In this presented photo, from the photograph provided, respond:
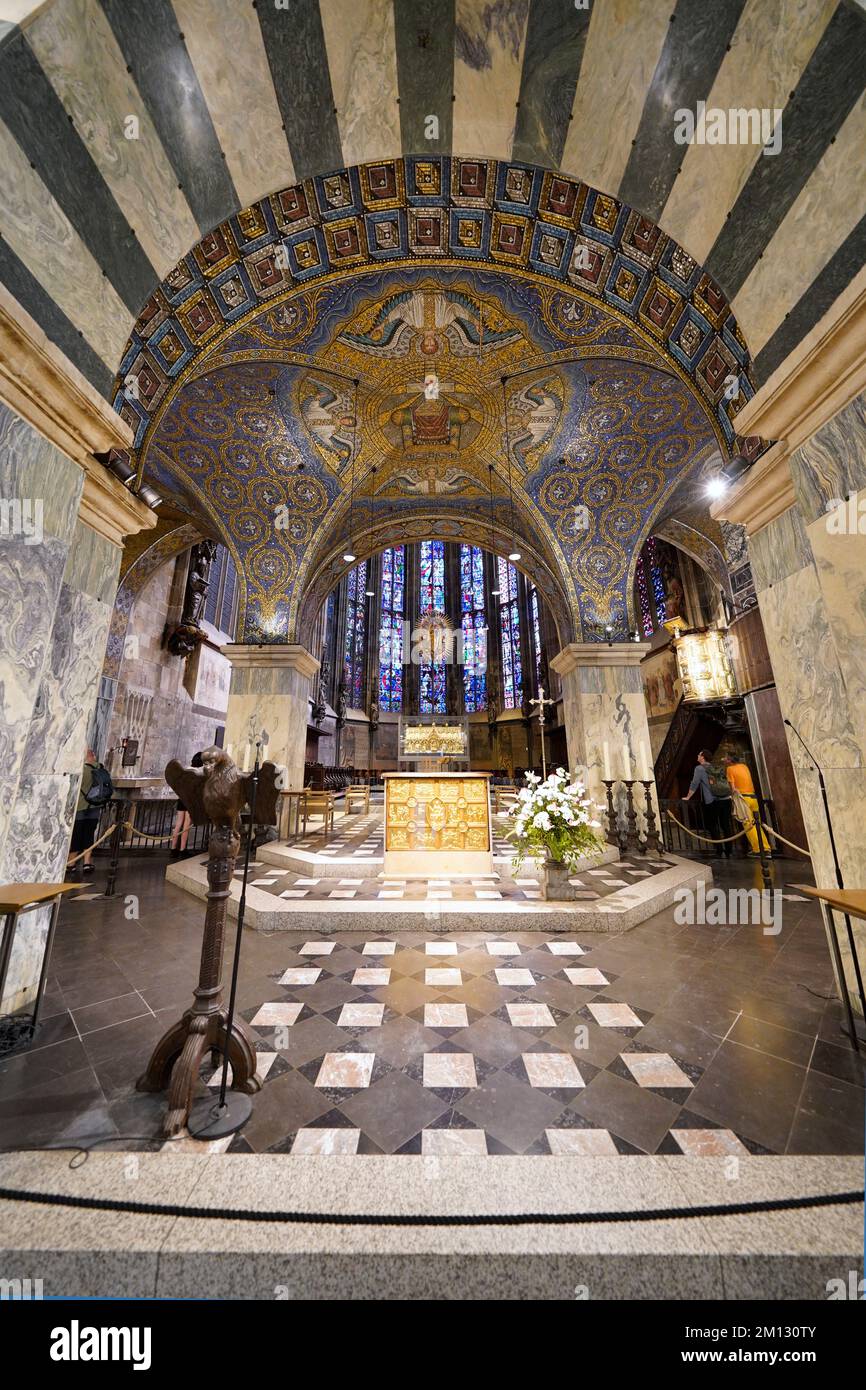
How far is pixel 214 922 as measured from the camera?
82.0 inches

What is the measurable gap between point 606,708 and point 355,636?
15856 millimetres

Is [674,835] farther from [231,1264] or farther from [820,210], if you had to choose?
[231,1264]

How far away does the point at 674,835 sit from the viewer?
9.25 m

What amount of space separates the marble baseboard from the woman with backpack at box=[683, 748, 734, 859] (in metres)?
7.54

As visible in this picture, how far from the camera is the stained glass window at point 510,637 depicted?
21969 mm

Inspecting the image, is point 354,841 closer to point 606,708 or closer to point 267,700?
point 267,700

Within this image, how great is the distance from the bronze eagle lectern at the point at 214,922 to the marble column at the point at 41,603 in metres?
1.13

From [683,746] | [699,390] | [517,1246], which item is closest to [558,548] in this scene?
[699,390]

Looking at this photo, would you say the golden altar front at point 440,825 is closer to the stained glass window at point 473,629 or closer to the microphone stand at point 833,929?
the microphone stand at point 833,929

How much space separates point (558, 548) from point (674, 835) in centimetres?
633

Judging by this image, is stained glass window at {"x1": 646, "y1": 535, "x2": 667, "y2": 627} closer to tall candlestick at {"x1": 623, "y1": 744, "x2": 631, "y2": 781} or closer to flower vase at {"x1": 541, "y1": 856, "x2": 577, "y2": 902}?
tall candlestick at {"x1": 623, "y1": 744, "x2": 631, "y2": 781}

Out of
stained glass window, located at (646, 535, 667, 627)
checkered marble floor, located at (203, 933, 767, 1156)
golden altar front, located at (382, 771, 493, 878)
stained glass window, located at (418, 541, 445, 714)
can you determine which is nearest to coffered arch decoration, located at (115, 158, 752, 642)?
checkered marble floor, located at (203, 933, 767, 1156)

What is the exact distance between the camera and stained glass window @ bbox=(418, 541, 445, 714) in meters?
23.2
